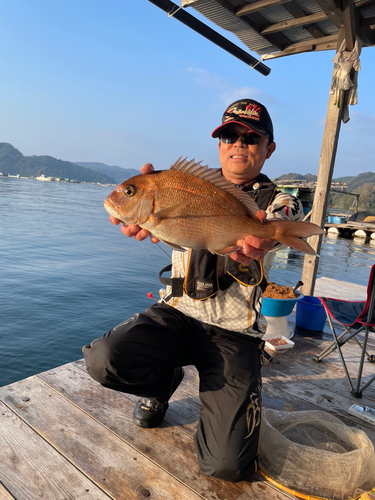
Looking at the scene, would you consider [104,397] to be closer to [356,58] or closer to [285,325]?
[285,325]

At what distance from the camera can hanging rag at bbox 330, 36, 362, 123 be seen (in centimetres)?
489

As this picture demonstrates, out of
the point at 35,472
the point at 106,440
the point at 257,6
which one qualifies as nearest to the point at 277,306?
the point at 106,440

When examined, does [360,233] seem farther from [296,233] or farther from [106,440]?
[106,440]

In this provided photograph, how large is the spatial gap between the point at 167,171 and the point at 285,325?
3625mm

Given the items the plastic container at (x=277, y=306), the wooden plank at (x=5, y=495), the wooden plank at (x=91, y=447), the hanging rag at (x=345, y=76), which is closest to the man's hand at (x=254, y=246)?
the wooden plank at (x=91, y=447)

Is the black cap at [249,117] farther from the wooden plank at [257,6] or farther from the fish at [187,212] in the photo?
the wooden plank at [257,6]

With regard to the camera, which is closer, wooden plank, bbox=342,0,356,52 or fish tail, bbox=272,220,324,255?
fish tail, bbox=272,220,324,255

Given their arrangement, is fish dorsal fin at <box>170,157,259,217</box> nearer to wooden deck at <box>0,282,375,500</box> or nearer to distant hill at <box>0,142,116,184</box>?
wooden deck at <box>0,282,375,500</box>

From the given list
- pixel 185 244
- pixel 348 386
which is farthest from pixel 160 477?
pixel 348 386

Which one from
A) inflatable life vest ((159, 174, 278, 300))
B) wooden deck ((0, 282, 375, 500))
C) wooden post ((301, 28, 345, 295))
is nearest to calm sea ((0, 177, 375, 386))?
wooden deck ((0, 282, 375, 500))

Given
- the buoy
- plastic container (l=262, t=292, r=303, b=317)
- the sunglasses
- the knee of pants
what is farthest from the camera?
the buoy

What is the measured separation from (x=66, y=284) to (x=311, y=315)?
26.7ft

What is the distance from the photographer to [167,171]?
89.7 inches

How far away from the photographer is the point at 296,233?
209cm
